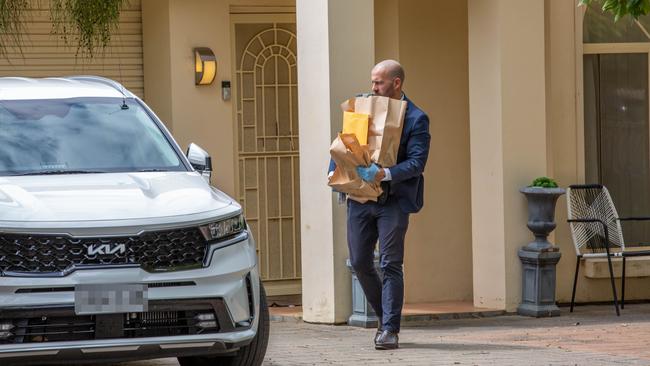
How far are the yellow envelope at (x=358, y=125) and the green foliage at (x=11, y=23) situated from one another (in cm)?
399

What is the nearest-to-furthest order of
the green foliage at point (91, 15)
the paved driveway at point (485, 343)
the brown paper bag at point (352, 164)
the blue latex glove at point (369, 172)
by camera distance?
the paved driveway at point (485, 343) < the blue latex glove at point (369, 172) < the brown paper bag at point (352, 164) < the green foliage at point (91, 15)

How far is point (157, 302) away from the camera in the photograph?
677cm

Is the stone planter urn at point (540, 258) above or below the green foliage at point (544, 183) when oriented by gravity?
below

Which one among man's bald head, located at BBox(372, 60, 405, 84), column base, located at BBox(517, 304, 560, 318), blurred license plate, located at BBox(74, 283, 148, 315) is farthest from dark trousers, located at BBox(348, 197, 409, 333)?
blurred license plate, located at BBox(74, 283, 148, 315)

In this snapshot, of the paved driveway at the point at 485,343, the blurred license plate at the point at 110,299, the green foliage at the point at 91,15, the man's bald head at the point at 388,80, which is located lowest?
the paved driveway at the point at 485,343

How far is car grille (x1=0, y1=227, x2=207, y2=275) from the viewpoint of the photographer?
6.65 metres

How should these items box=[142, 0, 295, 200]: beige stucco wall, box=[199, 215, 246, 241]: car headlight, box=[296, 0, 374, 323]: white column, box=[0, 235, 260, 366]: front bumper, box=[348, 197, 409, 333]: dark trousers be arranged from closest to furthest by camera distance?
box=[0, 235, 260, 366]: front bumper
box=[199, 215, 246, 241]: car headlight
box=[348, 197, 409, 333]: dark trousers
box=[296, 0, 374, 323]: white column
box=[142, 0, 295, 200]: beige stucco wall

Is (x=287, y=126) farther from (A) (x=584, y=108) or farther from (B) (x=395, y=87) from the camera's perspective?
(B) (x=395, y=87)

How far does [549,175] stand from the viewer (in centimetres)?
1303

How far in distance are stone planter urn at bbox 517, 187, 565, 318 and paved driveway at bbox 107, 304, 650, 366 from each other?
0.55 ft

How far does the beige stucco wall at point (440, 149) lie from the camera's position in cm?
1351

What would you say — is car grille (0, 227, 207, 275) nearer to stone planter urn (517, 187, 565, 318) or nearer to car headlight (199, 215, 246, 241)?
car headlight (199, 215, 246, 241)

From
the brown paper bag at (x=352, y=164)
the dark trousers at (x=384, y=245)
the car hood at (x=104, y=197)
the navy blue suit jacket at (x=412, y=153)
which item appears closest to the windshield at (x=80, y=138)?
the car hood at (x=104, y=197)

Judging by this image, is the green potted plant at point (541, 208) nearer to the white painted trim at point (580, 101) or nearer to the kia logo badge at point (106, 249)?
the white painted trim at point (580, 101)
